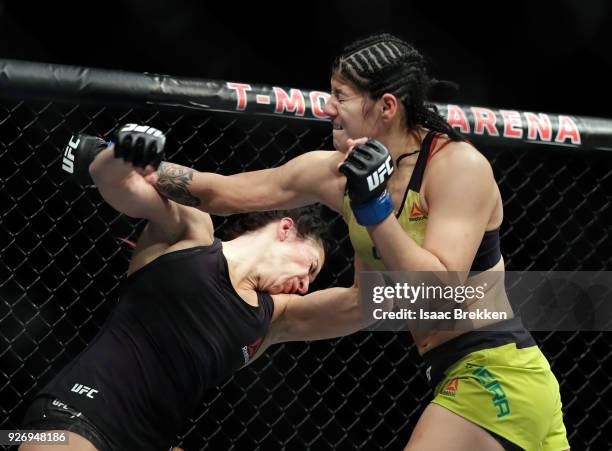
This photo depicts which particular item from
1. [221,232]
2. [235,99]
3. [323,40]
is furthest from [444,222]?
[323,40]

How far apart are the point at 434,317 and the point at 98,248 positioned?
4.20 feet

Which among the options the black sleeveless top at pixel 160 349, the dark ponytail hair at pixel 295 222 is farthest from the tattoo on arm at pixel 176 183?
the dark ponytail hair at pixel 295 222

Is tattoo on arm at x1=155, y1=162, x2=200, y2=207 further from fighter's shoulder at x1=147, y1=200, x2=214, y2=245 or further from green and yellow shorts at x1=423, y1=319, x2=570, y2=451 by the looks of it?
green and yellow shorts at x1=423, y1=319, x2=570, y2=451

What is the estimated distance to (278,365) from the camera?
318 cm

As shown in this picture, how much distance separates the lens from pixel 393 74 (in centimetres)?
180

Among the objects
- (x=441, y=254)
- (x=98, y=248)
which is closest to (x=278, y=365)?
(x=98, y=248)

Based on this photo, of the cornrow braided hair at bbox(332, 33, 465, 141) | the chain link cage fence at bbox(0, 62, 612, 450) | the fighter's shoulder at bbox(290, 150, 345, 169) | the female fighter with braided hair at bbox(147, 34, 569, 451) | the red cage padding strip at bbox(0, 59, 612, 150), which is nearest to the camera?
the female fighter with braided hair at bbox(147, 34, 569, 451)

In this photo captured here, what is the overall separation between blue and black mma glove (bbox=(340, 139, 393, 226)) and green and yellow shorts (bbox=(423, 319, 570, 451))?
405 mm

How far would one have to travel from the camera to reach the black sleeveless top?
73.0 inches

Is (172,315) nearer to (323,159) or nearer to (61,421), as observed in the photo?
(61,421)

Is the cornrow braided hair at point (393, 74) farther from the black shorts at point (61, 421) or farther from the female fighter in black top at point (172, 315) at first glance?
the black shorts at point (61, 421)

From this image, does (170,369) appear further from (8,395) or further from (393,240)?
(8,395)

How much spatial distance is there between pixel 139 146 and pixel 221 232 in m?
1.06

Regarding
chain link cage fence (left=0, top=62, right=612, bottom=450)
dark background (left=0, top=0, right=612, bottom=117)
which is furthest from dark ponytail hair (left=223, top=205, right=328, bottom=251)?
dark background (left=0, top=0, right=612, bottom=117)
